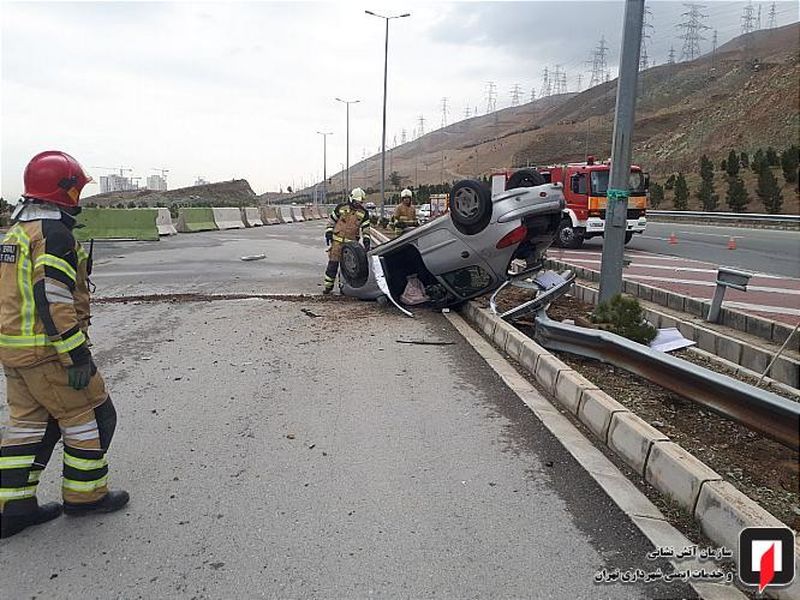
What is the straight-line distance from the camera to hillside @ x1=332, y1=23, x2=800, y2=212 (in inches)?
2203

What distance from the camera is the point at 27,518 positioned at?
3170mm

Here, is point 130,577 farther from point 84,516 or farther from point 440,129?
point 440,129

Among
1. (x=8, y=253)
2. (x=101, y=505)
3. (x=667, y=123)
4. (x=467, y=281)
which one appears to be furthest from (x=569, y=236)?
(x=667, y=123)

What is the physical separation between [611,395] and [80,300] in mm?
3683

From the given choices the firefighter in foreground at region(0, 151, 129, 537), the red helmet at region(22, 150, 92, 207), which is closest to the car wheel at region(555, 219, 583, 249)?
the red helmet at region(22, 150, 92, 207)

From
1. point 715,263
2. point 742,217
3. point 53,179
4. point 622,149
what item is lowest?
point 715,263

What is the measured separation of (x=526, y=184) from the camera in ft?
27.4

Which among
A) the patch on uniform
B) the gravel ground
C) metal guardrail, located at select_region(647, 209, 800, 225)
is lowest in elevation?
the gravel ground

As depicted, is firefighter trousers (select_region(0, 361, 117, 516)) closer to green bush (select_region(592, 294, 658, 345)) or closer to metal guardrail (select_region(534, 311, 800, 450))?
metal guardrail (select_region(534, 311, 800, 450))

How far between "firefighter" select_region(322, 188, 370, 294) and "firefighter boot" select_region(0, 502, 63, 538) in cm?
716

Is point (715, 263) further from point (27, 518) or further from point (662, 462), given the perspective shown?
point (27, 518)

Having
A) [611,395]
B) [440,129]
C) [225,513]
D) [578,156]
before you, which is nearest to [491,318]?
[611,395]

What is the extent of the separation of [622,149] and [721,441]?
3.63 m

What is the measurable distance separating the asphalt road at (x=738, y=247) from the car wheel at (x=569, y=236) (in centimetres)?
164
